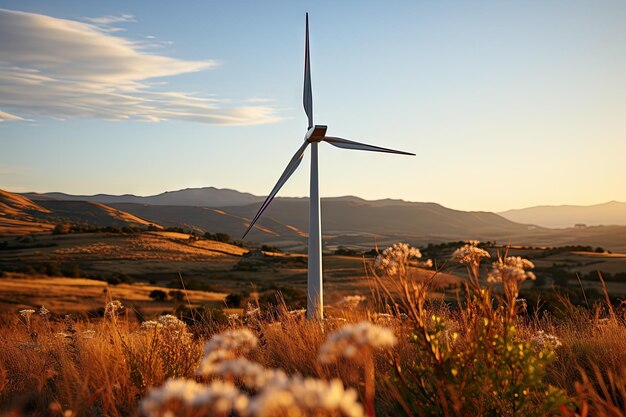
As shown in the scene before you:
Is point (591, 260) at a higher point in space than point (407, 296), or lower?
lower

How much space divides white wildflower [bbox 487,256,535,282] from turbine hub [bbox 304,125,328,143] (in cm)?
1095

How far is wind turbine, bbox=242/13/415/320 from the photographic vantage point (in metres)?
14.2

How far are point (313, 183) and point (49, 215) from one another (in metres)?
145

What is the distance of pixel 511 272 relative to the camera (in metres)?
4.84

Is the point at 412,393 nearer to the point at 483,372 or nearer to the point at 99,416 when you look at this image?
the point at 483,372

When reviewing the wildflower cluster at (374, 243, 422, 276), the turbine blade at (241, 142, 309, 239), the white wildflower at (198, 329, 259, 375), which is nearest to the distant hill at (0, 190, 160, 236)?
the turbine blade at (241, 142, 309, 239)

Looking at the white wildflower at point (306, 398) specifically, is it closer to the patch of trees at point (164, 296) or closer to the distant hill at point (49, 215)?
the patch of trees at point (164, 296)

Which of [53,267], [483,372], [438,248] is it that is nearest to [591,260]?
[438,248]

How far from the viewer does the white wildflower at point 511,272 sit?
15.6ft

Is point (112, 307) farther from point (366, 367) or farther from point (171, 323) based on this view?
point (366, 367)

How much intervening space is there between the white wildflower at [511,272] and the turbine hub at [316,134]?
35.9ft

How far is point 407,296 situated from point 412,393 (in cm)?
102

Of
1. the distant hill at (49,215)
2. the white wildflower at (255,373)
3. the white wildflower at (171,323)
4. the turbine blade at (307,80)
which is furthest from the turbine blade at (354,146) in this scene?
the distant hill at (49,215)

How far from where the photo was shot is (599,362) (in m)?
8.11
